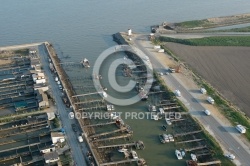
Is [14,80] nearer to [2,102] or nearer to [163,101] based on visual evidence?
[2,102]

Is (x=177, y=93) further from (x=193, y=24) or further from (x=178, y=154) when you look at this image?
(x=193, y=24)

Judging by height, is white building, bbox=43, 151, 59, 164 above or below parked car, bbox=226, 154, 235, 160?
above

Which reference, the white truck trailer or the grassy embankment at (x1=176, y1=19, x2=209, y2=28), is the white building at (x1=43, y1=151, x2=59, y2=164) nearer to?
the white truck trailer

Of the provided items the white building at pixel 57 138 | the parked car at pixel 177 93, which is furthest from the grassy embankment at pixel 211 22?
the white building at pixel 57 138

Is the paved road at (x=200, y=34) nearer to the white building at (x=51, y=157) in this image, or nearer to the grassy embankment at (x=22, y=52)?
the grassy embankment at (x=22, y=52)

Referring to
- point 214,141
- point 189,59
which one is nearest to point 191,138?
point 214,141

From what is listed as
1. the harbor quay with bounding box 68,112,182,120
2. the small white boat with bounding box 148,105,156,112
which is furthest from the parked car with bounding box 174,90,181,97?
the small white boat with bounding box 148,105,156,112

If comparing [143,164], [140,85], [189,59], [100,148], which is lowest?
[143,164]
